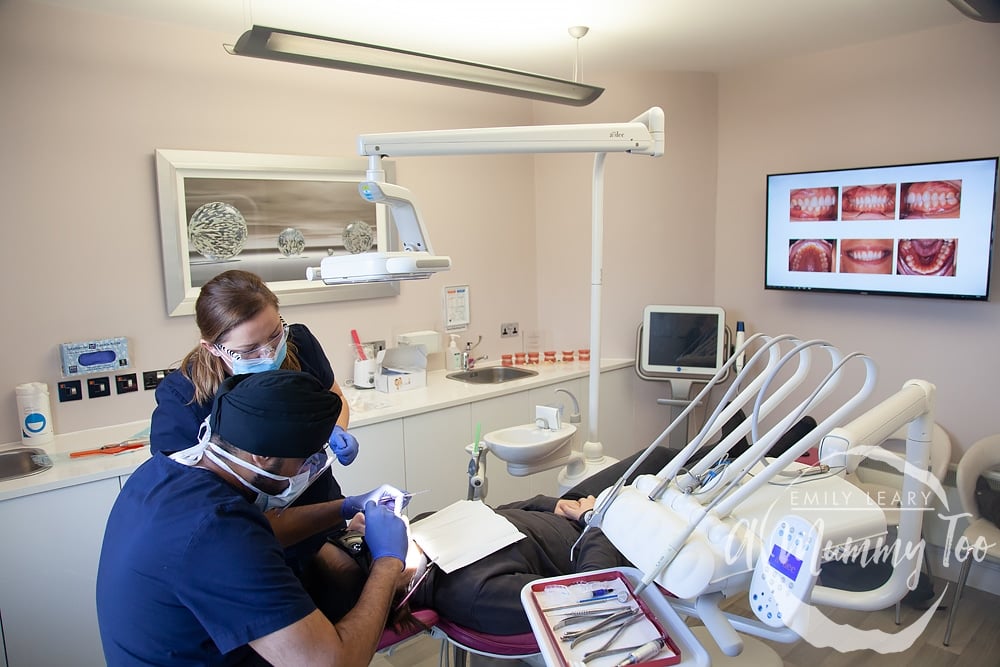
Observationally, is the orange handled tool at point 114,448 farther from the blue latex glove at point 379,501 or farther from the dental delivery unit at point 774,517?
the dental delivery unit at point 774,517

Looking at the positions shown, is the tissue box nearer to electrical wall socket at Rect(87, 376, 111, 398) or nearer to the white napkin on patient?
electrical wall socket at Rect(87, 376, 111, 398)

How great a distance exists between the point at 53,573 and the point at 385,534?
4.57 ft

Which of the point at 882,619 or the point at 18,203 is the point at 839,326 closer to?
the point at 882,619

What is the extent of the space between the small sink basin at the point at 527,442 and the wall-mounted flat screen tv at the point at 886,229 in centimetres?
200

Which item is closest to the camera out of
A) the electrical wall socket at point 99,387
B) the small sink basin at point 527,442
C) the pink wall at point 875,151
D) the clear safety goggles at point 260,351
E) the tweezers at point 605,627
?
the tweezers at point 605,627

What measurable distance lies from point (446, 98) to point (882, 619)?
3.32 meters

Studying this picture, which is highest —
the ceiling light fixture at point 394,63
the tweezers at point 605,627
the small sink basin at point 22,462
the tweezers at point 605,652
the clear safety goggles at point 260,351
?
the ceiling light fixture at point 394,63

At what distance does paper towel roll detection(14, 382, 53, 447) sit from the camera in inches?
95.7

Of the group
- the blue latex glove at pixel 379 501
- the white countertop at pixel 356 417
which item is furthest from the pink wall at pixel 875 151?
the blue latex glove at pixel 379 501

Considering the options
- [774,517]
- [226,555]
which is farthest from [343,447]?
[774,517]

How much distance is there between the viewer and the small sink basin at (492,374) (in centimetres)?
376

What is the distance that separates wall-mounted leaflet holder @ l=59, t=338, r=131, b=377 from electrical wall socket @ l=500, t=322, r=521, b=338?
2085mm

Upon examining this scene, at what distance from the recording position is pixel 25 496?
6.82 feet

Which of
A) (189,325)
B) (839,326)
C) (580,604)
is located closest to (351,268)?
(580,604)
